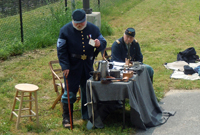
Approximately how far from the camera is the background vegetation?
18.0 feet

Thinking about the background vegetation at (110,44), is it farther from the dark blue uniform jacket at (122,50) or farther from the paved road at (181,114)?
the dark blue uniform jacket at (122,50)

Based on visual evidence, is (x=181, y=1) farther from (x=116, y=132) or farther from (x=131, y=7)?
(x=116, y=132)

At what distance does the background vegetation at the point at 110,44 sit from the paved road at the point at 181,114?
0.89 feet

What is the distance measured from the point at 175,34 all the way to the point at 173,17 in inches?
130

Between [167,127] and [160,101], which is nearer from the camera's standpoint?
[167,127]

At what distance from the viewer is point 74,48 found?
5.21 metres

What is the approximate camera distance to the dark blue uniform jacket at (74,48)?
5.14 m

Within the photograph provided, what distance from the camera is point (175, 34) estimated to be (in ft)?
42.3

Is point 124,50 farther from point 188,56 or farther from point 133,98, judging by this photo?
point 188,56

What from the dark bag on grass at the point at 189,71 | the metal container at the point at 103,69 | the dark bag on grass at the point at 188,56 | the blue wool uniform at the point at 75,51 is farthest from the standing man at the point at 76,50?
the dark bag on grass at the point at 188,56

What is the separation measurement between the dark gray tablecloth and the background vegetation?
23 centimetres

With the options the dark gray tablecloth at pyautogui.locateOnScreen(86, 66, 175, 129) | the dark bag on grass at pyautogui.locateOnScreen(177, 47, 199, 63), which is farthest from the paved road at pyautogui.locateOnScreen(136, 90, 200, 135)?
the dark bag on grass at pyautogui.locateOnScreen(177, 47, 199, 63)

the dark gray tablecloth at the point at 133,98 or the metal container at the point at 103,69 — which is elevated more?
the metal container at the point at 103,69

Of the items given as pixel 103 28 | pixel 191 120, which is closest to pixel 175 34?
pixel 103 28
